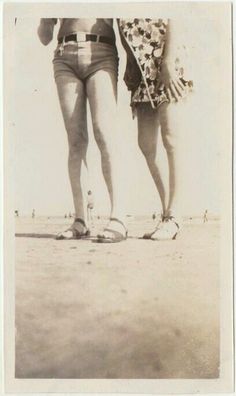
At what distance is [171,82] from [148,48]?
7cm

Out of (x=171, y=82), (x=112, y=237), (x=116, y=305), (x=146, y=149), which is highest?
(x=171, y=82)

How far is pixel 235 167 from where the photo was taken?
0.75 metres

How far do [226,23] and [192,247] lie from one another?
1.18 ft

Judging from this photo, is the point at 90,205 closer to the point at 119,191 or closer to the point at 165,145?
the point at 119,191

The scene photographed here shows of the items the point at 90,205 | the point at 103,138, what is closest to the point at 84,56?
the point at 103,138

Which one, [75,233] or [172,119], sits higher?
[172,119]

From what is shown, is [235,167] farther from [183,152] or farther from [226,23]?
[226,23]

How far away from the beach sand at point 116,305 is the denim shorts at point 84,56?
0.24 meters

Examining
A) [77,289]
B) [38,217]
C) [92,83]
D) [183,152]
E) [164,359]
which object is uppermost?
[92,83]

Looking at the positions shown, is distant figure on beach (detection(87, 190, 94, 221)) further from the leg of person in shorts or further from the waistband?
the waistband

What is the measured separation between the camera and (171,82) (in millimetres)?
749

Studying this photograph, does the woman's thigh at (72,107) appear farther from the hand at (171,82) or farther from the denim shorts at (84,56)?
the hand at (171,82)

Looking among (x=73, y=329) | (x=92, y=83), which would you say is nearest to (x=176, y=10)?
(x=92, y=83)

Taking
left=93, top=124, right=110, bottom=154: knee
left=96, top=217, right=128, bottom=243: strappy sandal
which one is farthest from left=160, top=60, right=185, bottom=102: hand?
left=96, top=217, right=128, bottom=243: strappy sandal
